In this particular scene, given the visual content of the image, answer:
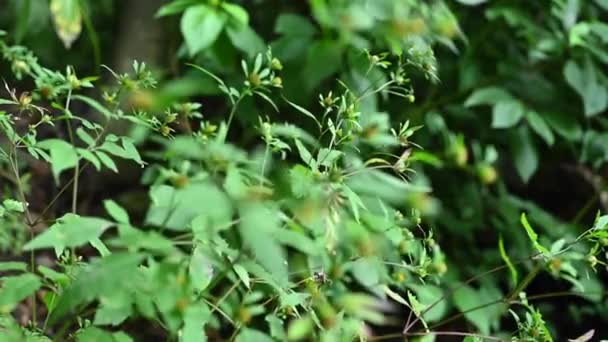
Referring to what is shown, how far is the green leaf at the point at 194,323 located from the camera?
69 cm

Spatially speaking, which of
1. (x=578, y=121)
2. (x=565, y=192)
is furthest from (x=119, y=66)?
(x=565, y=192)

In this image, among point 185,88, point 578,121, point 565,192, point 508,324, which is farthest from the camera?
point 565,192

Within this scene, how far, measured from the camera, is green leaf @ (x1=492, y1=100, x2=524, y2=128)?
1872 millimetres

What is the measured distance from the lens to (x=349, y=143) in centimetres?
88

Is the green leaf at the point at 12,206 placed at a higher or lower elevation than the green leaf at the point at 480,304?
higher

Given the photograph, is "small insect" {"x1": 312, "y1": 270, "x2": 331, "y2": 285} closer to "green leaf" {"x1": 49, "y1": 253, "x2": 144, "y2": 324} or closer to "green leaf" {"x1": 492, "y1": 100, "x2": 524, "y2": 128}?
"green leaf" {"x1": 49, "y1": 253, "x2": 144, "y2": 324}

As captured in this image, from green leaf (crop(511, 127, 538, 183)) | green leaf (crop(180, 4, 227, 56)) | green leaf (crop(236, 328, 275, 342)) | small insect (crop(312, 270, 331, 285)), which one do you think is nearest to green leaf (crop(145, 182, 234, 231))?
green leaf (crop(236, 328, 275, 342))

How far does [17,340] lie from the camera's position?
2.37 ft

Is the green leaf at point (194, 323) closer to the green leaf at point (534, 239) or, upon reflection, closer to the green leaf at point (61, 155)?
the green leaf at point (61, 155)

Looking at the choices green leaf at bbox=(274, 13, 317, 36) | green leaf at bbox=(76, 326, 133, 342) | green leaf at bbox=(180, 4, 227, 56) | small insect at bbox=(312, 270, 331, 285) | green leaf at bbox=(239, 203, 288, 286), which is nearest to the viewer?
green leaf at bbox=(239, 203, 288, 286)

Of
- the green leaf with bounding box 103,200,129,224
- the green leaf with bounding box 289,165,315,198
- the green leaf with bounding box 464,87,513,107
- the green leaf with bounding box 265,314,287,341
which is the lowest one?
the green leaf with bounding box 464,87,513,107

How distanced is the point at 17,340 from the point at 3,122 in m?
0.31

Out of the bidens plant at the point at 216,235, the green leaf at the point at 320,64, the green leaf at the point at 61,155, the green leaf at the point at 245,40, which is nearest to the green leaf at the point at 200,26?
the green leaf at the point at 245,40

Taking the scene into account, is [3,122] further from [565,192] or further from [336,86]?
[565,192]
